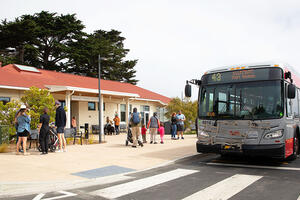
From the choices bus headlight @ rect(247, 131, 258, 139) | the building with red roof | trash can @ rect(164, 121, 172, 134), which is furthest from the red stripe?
trash can @ rect(164, 121, 172, 134)

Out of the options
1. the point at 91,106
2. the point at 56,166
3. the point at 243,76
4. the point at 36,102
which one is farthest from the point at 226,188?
the point at 91,106

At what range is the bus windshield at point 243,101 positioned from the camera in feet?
25.6

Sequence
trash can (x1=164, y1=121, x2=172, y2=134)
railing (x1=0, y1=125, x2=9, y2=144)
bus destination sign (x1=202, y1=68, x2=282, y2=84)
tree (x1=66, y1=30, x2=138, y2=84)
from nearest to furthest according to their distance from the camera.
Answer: bus destination sign (x1=202, y1=68, x2=282, y2=84)
railing (x1=0, y1=125, x2=9, y2=144)
trash can (x1=164, y1=121, x2=172, y2=134)
tree (x1=66, y1=30, x2=138, y2=84)

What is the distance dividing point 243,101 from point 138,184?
3.98 m

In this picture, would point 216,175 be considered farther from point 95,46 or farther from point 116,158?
point 95,46

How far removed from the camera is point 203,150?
862 cm

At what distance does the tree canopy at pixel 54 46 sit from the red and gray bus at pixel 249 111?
31.7m

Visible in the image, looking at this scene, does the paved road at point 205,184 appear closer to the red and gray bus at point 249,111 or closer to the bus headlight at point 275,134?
the red and gray bus at point 249,111

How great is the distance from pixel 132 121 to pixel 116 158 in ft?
10.9

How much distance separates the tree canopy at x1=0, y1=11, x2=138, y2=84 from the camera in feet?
117

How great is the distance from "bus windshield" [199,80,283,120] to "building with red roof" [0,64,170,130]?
12.0 meters

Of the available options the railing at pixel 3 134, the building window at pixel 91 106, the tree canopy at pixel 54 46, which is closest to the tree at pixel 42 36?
the tree canopy at pixel 54 46

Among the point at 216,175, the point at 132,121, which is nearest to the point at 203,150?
the point at 216,175

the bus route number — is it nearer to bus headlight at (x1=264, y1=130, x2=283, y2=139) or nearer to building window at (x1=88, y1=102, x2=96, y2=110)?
bus headlight at (x1=264, y1=130, x2=283, y2=139)
